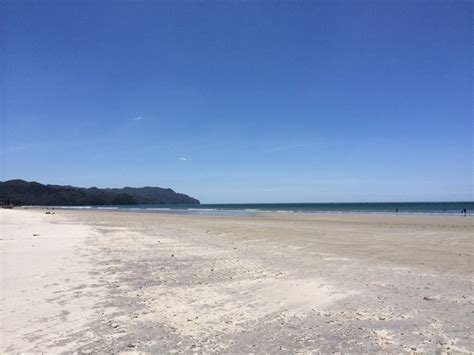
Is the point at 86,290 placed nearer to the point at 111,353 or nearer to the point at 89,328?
the point at 89,328

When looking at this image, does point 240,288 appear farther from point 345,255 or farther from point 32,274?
point 345,255

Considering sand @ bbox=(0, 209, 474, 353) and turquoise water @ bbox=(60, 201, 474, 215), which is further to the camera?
turquoise water @ bbox=(60, 201, 474, 215)

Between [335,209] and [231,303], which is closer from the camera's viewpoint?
[231,303]

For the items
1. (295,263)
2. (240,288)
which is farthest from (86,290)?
(295,263)

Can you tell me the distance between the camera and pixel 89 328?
226 inches

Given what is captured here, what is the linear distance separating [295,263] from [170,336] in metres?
7.10

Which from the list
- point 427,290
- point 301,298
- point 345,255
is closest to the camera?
point 301,298

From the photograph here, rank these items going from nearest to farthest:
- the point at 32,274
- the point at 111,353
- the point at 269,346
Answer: the point at 111,353 → the point at 269,346 → the point at 32,274

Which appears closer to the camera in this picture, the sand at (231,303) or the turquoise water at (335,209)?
the sand at (231,303)

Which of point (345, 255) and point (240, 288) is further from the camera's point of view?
point (345, 255)

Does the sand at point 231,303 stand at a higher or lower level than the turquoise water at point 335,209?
lower

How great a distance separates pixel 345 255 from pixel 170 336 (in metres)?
10.0

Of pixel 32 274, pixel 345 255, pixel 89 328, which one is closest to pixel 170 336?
pixel 89 328

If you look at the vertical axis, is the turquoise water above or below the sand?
A: above
